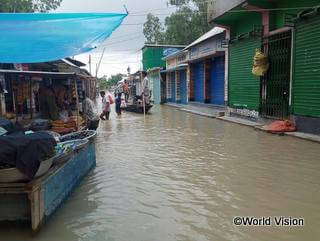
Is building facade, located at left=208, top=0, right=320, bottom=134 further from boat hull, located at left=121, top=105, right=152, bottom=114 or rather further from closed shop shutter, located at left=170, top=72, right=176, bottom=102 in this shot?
closed shop shutter, located at left=170, top=72, right=176, bottom=102

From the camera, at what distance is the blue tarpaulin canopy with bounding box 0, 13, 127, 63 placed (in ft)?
22.1

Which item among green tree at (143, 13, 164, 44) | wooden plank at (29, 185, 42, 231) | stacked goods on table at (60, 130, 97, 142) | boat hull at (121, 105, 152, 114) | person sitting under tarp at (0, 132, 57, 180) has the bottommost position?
boat hull at (121, 105, 152, 114)

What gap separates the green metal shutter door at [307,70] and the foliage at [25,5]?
1321 centimetres

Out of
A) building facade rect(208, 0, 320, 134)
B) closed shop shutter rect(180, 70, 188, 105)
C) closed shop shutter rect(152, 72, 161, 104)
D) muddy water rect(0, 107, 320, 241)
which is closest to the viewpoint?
muddy water rect(0, 107, 320, 241)

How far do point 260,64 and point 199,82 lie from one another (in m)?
10.8

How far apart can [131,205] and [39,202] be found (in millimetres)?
1386

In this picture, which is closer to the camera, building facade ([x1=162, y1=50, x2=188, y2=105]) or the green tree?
building facade ([x1=162, y1=50, x2=188, y2=105])

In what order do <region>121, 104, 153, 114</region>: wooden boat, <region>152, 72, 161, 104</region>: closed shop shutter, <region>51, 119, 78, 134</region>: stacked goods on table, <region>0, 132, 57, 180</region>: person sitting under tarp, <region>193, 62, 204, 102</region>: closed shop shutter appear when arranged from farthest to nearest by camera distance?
<region>152, 72, 161, 104</region>: closed shop shutter → <region>193, 62, 204, 102</region>: closed shop shutter → <region>121, 104, 153, 114</region>: wooden boat → <region>51, 119, 78, 134</region>: stacked goods on table → <region>0, 132, 57, 180</region>: person sitting under tarp

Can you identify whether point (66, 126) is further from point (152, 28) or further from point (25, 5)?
point (152, 28)

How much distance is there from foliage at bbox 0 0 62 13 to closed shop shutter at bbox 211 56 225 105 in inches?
438

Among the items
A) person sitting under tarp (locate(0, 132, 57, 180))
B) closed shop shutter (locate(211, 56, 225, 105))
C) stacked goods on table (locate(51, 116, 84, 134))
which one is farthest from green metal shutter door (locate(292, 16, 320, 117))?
closed shop shutter (locate(211, 56, 225, 105))

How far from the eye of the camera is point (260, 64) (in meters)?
12.5

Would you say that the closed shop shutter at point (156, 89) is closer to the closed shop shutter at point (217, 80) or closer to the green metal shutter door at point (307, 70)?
the closed shop shutter at point (217, 80)

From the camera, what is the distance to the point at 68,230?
416 cm
